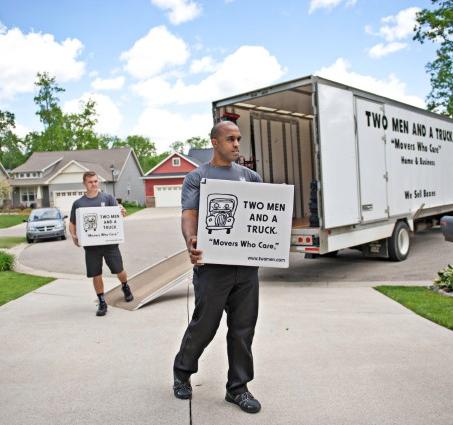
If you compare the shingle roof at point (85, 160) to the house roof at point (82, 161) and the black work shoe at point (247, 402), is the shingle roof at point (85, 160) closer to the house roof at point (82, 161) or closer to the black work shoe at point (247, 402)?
the house roof at point (82, 161)

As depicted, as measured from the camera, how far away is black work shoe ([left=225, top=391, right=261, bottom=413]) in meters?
3.38

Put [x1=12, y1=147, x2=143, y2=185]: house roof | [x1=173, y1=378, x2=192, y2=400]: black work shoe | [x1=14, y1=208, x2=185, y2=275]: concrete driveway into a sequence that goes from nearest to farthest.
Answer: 1. [x1=173, y1=378, x2=192, y2=400]: black work shoe
2. [x1=14, y1=208, x2=185, y2=275]: concrete driveway
3. [x1=12, y1=147, x2=143, y2=185]: house roof

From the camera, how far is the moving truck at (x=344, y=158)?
26.6ft

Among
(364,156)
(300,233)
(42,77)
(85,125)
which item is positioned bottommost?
(300,233)

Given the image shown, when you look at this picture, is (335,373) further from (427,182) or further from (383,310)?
(427,182)

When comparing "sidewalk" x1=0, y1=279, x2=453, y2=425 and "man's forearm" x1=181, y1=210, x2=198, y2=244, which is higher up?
"man's forearm" x1=181, y1=210, x2=198, y2=244

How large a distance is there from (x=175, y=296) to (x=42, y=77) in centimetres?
7447

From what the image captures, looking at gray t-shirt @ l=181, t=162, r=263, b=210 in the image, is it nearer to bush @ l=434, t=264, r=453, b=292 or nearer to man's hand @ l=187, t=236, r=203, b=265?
man's hand @ l=187, t=236, r=203, b=265

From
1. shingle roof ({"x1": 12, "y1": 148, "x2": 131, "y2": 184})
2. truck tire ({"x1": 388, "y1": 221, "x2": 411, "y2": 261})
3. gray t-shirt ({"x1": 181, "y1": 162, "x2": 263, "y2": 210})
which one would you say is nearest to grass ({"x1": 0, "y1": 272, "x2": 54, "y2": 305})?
gray t-shirt ({"x1": 181, "y1": 162, "x2": 263, "y2": 210})

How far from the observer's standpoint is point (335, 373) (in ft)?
13.4

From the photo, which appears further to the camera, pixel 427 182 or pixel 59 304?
pixel 427 182

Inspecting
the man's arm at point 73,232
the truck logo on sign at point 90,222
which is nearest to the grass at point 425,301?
the truck logo on sign at point 90,222

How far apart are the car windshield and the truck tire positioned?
52.0 ft

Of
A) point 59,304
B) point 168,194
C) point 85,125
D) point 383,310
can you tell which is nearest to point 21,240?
point 59,304
